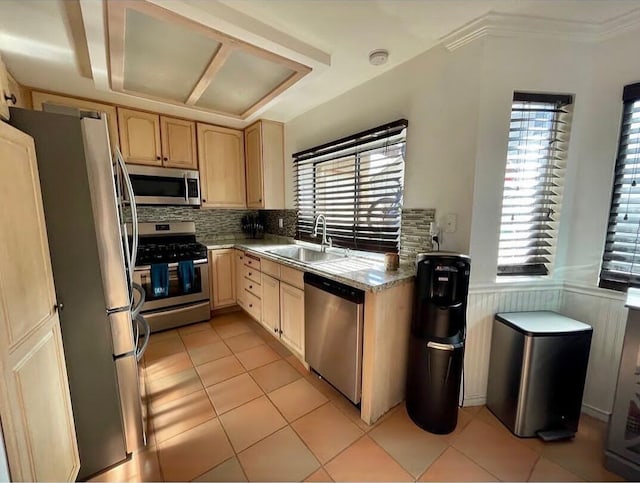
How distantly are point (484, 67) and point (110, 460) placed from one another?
3.04m

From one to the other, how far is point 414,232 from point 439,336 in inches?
30.5

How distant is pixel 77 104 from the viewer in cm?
248

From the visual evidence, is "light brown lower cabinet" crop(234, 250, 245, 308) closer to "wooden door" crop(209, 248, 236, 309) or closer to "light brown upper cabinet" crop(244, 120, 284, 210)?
"wooden door" crop(209, 248, 236, 309)

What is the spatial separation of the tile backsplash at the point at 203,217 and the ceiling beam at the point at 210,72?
4.44ft

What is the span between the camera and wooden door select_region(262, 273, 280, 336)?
243cm

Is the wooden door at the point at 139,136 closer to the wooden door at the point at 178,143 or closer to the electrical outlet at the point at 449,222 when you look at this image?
the wooden door at the point at 178,143

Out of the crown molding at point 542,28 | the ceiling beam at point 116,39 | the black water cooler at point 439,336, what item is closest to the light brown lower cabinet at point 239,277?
the ceiling beam at point 116,39

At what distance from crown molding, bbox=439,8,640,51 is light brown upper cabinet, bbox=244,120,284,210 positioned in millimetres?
2192

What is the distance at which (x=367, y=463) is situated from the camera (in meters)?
1.39

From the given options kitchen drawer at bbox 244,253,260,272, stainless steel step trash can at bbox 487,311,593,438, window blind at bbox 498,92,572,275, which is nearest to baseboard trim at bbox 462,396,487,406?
stainless steel step trash can at bbox 487,311,593,438

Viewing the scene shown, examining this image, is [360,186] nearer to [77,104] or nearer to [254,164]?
[254,164]

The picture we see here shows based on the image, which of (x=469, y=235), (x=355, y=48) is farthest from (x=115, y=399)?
(x=355, y=48)

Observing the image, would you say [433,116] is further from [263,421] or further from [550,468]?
[263,421]

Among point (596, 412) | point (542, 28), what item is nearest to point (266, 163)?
point (542, 28)
